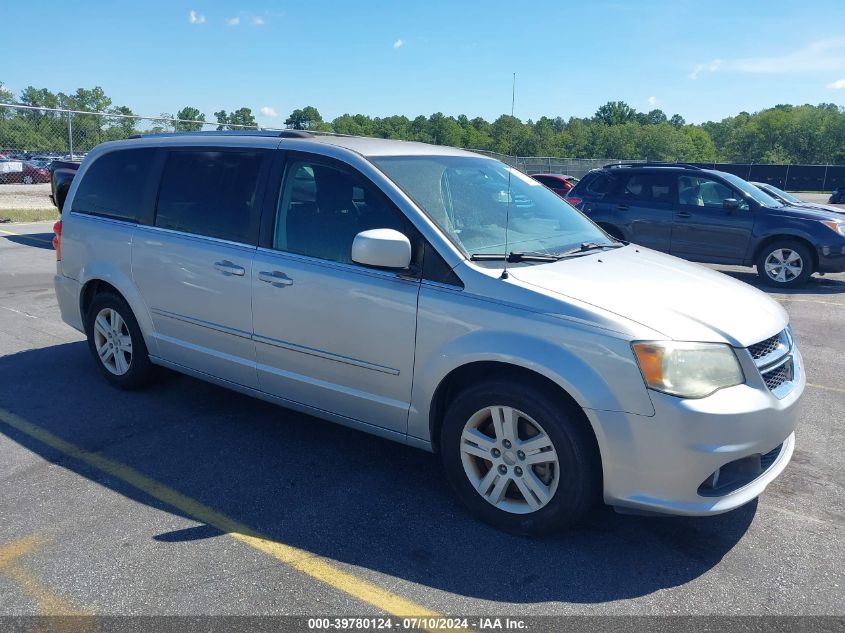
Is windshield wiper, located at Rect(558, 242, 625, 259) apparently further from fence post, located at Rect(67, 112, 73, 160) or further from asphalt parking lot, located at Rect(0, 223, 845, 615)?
fence post, located at Rect(67, 112, 73, 160)

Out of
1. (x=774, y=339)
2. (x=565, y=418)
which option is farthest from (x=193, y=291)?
(x=774, y=339)

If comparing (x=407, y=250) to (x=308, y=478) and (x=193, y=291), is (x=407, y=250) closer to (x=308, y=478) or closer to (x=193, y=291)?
(x=308, y=478)

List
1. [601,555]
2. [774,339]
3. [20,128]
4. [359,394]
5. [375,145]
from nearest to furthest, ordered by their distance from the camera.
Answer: [601,555] → [774,339] → [359,394] → [375,145] → [20,128]

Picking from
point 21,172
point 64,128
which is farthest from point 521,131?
point 21,172

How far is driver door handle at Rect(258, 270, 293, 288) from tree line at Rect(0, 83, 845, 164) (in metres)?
1.60

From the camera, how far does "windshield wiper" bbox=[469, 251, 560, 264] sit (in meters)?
3.64

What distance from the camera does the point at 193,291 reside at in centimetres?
459

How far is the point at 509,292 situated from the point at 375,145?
1555 millimetres

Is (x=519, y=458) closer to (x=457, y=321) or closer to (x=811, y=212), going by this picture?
(x=457, y=321)

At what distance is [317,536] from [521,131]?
4.01 metres

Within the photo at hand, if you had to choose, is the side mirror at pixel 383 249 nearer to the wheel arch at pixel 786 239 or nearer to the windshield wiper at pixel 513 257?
the windshield wiper at pixel 513 257

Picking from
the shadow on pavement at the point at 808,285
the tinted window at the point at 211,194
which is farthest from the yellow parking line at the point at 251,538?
the shadow on pavement at the point at 808,285

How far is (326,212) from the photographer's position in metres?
4.11

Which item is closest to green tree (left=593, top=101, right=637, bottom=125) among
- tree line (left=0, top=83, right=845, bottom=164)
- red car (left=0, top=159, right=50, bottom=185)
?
tree line (left=0, top=83, right=845, bottom=164)
